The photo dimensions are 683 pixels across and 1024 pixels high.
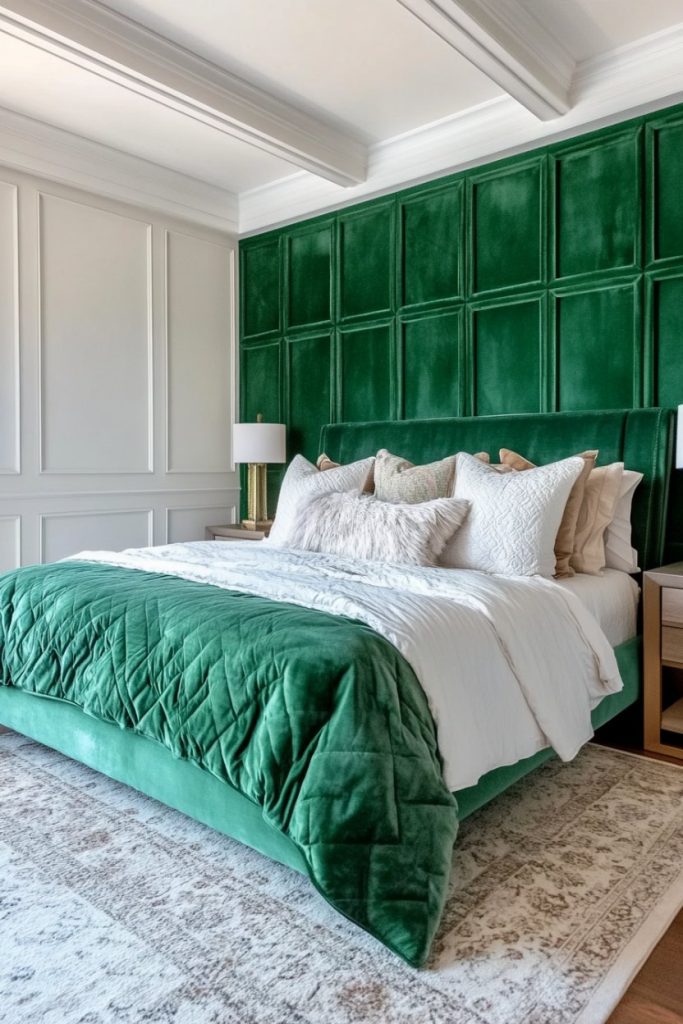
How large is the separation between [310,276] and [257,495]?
4.82 feet

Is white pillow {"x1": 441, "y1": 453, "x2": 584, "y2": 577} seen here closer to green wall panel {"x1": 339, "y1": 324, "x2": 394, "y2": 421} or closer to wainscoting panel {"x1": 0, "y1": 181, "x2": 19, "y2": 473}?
green wall panel {"x1": 339, "y1": 324, "x2": 394, "y2": 421}

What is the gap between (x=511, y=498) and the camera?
2.89 metres

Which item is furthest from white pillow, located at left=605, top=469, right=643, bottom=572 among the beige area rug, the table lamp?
the table lamp

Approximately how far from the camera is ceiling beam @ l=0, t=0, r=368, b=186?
114 inches

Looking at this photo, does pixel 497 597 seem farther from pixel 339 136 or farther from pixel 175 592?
pixel 339 136

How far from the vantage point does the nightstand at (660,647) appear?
9.15 feet

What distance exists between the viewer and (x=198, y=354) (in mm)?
5027

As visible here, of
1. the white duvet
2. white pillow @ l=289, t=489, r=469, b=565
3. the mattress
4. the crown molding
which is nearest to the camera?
the white duvet

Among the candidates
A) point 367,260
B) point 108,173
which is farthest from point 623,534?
point 108,173

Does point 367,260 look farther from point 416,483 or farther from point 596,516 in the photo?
point 596,516

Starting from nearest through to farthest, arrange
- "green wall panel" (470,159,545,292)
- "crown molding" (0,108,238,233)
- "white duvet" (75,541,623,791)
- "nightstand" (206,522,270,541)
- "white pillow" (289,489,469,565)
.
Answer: "white duvet" (75,541,623,791), "white pillow" (289,489,469,565), "green wall panel" (470,159,545,292), "crown molding" (0,108,238,233), "nightstand" (206,522,270,541)

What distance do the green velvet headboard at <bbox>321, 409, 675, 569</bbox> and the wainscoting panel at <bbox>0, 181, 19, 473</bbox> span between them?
1.95 metres

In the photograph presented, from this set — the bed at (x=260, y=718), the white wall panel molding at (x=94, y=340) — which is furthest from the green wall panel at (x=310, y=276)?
the bed at (x=260, y=718)

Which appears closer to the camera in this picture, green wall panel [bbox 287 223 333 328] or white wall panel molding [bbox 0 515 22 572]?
white wall panel molding [bbox 0 515 22 572]
